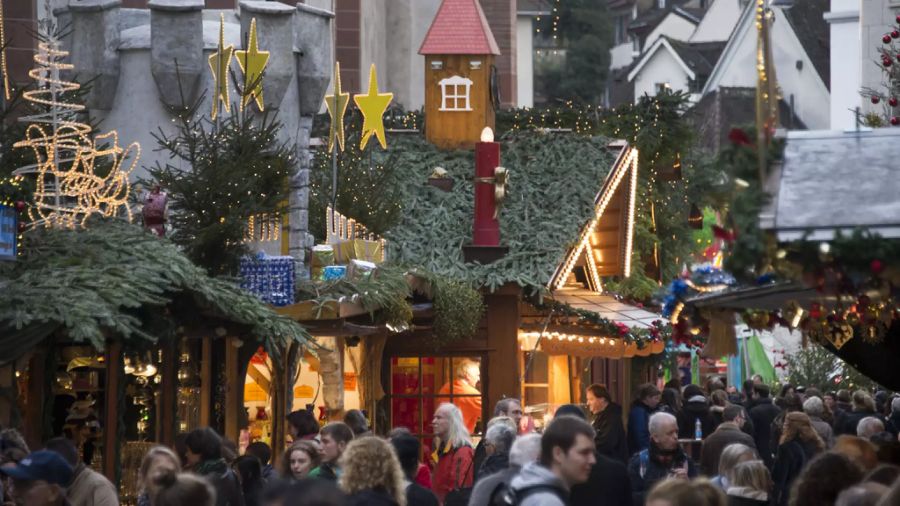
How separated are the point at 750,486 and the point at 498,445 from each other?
87.4 inches

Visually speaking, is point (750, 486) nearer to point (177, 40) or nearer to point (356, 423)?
point (356, 423)

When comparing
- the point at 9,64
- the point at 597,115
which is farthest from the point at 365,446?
the point at 597,115

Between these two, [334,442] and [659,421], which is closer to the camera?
[334,442]

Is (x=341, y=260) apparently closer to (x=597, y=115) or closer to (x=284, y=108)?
(x=284, y=108)

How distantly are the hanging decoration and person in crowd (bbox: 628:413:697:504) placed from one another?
488cm

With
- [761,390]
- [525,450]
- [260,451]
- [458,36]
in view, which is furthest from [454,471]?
[458,36]

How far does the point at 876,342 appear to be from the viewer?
14773 millimetres

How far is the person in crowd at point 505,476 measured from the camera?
31.8 feet

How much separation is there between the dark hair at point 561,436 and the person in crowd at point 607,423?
32.8ft

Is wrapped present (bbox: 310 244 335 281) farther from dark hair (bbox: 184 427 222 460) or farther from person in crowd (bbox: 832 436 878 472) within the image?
person in crowd (bbox: 832 436 878 472)

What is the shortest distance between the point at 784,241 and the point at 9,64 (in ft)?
62.1

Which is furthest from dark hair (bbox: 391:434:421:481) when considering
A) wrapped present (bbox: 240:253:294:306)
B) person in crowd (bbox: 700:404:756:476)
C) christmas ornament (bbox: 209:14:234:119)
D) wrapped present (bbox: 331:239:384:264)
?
wrapped present (bbox: 331:239:384:264)

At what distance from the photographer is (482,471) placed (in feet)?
43.0

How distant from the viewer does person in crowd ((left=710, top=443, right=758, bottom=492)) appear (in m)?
12.1
